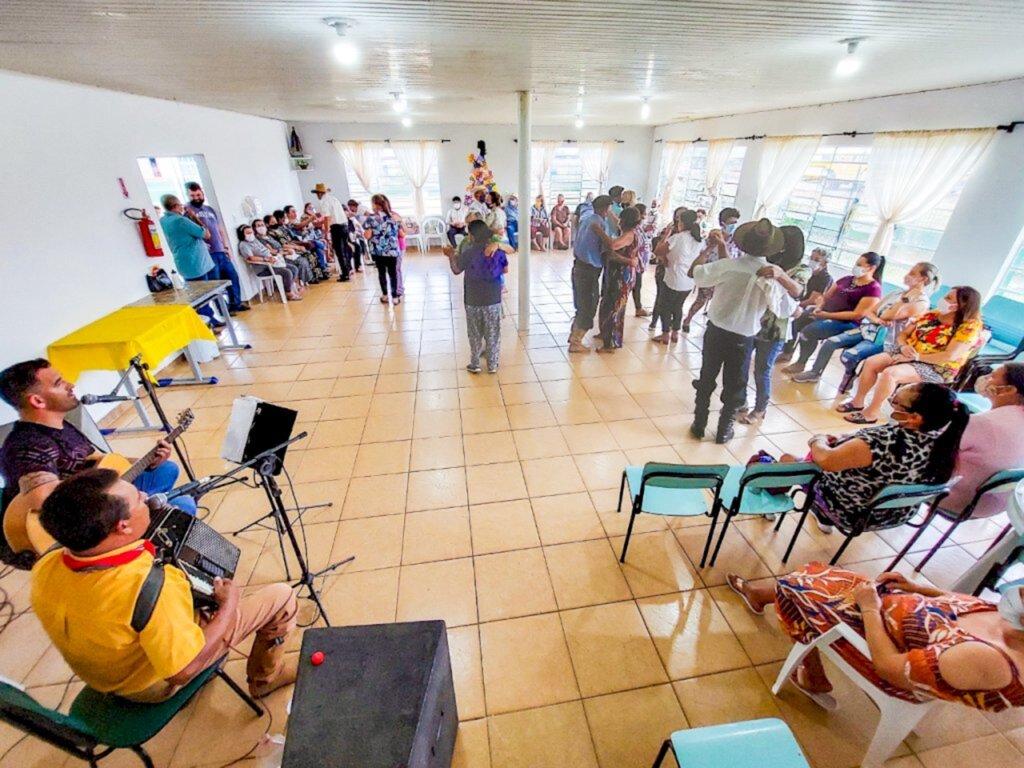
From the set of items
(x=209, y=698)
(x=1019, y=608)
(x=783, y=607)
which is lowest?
(x=209, y=698)

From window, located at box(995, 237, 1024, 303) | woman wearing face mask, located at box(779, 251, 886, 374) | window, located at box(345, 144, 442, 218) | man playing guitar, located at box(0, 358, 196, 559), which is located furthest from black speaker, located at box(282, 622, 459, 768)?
window, located at box(345, 144, 442, 218)

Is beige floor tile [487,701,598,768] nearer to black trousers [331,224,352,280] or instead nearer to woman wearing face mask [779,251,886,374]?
woman wearing face mask [779,251,886,374]

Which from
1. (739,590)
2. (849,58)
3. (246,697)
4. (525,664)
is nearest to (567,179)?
(849,58)

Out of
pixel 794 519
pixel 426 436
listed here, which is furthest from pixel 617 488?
pixel 426 436

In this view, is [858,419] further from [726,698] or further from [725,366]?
[726,698]

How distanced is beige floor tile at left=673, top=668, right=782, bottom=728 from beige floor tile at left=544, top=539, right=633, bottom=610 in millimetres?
465

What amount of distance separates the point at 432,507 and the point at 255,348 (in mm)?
3543

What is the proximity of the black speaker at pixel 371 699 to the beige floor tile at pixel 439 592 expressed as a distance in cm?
69

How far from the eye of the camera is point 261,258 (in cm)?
626

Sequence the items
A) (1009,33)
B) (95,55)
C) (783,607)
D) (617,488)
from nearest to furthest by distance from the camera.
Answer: (783,607) → (1009,33) → (95,55) → (617,488)

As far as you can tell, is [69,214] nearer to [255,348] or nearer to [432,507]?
[255,348]

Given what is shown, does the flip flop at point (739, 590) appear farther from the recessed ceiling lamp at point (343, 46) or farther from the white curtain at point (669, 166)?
the white curtain at point (669, 166)

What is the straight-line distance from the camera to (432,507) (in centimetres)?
279

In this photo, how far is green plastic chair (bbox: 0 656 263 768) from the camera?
3.76ft
